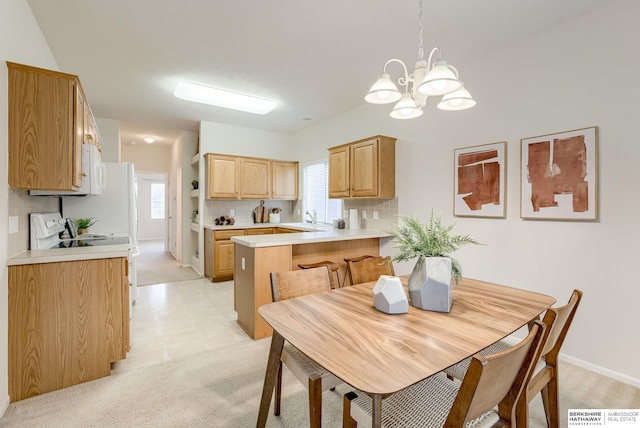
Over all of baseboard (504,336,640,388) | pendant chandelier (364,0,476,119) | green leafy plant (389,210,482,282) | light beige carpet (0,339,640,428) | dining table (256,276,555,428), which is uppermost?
pendant chandelier (364,0,476,119)

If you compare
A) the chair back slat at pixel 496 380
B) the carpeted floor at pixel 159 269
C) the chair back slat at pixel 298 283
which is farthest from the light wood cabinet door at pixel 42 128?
the carpeted floor at pixel 159 269

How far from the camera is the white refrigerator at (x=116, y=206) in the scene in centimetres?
361

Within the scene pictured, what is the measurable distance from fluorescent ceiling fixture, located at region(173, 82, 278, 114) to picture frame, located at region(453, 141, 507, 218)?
2643 mm

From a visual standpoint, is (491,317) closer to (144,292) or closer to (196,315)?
(196,315)

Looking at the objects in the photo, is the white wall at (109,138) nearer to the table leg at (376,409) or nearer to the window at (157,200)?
the window at (157,200)

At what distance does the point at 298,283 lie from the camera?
73.6 inches

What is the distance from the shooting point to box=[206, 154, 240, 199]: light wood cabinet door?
5.00m

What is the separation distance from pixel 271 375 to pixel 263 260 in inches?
52.1

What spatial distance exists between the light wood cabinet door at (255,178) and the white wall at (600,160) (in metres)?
3.32

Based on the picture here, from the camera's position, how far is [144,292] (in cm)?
432

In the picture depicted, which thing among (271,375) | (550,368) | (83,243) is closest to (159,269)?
(83,243)

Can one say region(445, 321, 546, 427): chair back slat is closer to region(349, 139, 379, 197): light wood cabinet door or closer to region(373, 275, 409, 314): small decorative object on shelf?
region(373, 275, 409, 314): small decorative object on shelf

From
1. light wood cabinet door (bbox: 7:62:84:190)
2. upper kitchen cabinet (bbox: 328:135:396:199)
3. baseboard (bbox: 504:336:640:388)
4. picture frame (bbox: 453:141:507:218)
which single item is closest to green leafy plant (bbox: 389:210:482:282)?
picture frame (bbox: 453:141:507:218)

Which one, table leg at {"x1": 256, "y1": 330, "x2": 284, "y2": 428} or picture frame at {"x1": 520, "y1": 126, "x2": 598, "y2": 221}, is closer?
table leg at {"x1": 256, "y1": 330, "x2": 284, "y2": 428}
